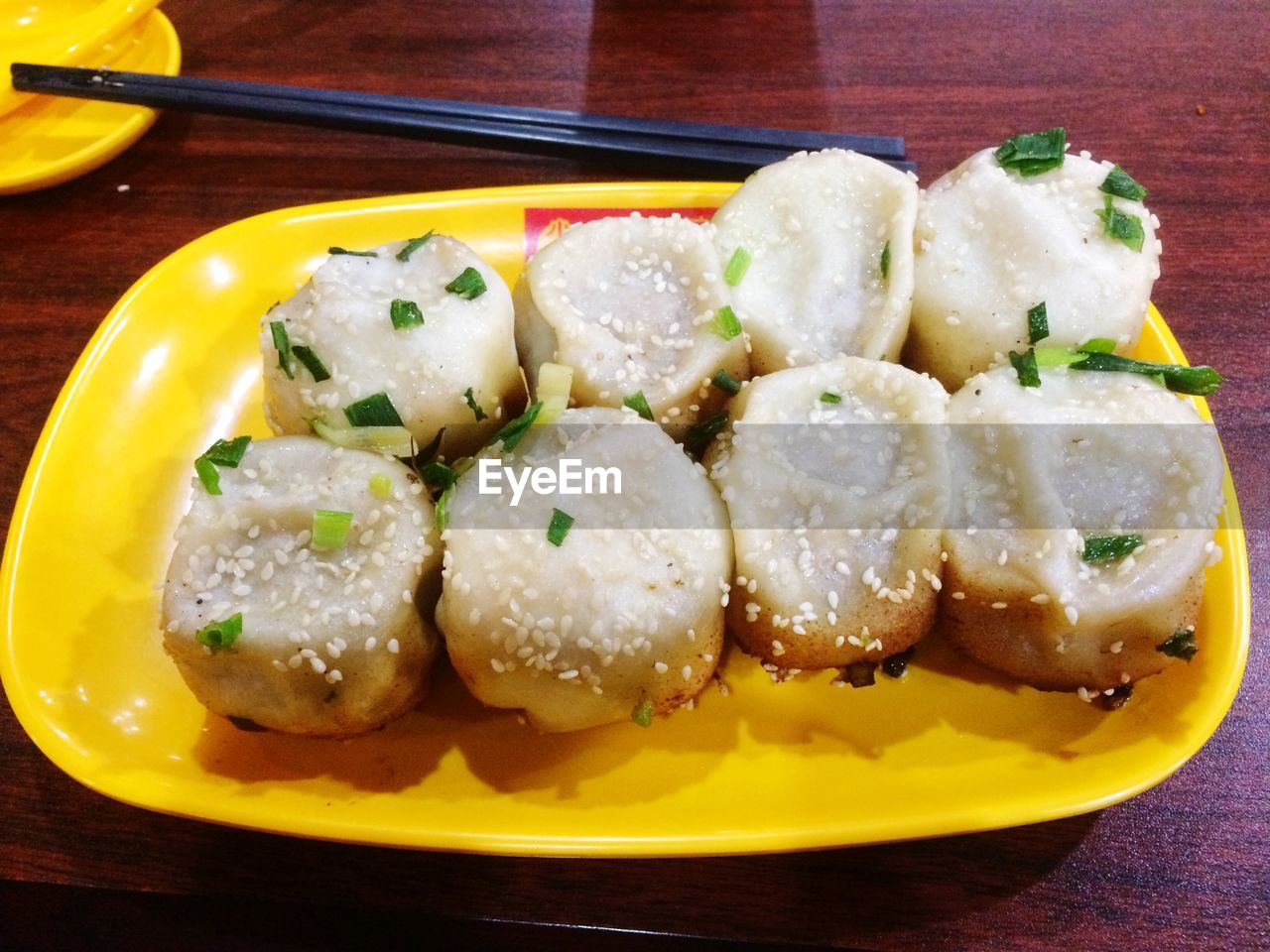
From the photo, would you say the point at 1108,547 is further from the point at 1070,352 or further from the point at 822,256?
the point at 822,256

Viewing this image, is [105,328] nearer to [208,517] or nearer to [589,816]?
[208,517]

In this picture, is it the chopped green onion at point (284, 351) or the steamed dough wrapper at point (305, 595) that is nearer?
the steamed dough wrapper at point (305, 595)

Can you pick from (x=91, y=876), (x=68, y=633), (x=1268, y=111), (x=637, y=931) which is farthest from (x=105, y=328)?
(x=1268, y=111)

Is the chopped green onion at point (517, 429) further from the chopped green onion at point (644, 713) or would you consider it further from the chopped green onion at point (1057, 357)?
the chopped green onion at point (1057, 357)

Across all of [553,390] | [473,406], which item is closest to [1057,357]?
[553,390]

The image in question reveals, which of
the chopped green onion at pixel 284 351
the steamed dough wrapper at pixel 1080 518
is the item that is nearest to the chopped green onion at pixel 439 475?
the chopped green onion at pixel 284 351

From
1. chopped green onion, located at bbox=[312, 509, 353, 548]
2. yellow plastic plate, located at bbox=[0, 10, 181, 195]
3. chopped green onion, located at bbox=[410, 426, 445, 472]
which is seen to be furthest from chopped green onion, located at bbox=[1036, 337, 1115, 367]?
yellow plastic plate, located at bbox=[0, 10, 181, 195]

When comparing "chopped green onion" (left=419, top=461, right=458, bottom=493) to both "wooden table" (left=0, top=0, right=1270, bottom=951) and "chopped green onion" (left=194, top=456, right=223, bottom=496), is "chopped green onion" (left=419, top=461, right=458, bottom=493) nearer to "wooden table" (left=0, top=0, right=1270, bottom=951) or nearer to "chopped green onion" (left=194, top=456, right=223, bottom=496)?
"chopped green onion" (left=194, top=456, right=223, bottom=496)
